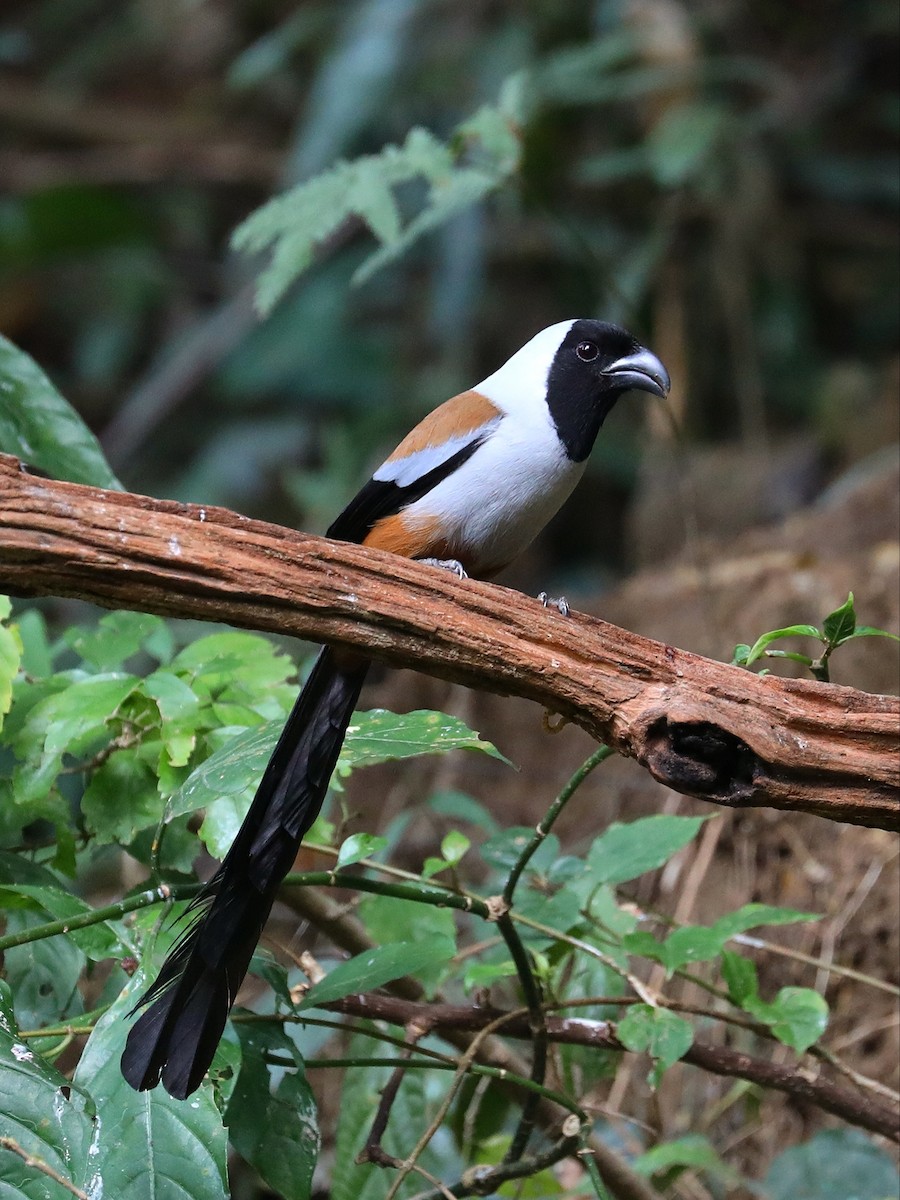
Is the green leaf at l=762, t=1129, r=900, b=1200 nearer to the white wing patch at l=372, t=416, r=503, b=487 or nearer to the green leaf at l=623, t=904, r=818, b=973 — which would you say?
the green leaf at l=623, t=904, r=818, b=973

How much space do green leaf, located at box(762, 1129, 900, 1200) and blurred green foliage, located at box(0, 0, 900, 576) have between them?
4.21m

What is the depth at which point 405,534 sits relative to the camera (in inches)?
97.7

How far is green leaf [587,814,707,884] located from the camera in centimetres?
196

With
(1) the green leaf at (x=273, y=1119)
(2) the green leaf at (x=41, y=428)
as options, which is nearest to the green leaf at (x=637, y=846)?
(1) the green leaf at (x=273, y=1119)

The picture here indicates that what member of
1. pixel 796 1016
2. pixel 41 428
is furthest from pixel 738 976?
pixel 41 428

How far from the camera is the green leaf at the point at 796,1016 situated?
1883 millimetres

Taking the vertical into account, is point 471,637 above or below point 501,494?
below

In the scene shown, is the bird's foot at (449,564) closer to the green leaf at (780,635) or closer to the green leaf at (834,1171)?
the green leaf at (780,635)

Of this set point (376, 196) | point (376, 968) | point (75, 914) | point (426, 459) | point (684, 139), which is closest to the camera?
point (75, 914)

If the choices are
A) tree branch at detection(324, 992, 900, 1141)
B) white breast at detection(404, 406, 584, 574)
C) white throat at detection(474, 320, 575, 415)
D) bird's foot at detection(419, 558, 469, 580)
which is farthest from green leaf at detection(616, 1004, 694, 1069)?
white throat at detection(474, 320, 575, 415)

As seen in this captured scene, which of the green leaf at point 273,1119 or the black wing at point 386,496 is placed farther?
the black wing at point 386,496

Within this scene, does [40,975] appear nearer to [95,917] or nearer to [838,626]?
[95,917]

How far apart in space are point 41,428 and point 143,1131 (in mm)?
1138

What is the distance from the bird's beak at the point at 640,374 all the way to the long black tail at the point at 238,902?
0.96m
